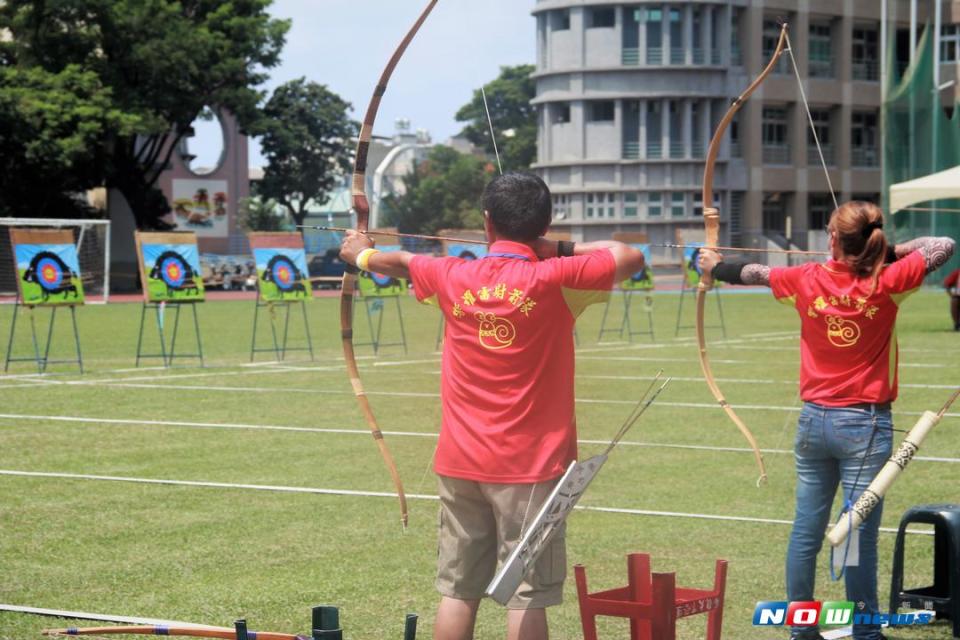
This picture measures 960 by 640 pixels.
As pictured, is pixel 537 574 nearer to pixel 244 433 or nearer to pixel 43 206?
pixel 244 433

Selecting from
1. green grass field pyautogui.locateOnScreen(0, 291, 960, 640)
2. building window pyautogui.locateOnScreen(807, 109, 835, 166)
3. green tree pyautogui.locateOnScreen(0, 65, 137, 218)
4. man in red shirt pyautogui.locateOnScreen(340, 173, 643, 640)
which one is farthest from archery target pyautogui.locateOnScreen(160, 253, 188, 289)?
building window pyautogui.locateOnScreen(807, 109, 835, 166)

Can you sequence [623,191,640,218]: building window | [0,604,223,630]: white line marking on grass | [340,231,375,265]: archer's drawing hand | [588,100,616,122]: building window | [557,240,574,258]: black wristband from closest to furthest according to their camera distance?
[557,240,574,258]: black wristband → [340,231,375,265]: archer's drawing hand → [0,604,223,630]: white line marking on grass → [588,100,616,122]: building window → [623,191,640,218]: building window

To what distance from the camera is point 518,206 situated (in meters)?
4.39

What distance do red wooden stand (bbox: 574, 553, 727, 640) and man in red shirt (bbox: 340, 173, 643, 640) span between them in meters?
0.14

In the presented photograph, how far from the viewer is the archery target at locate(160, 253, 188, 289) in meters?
20.6

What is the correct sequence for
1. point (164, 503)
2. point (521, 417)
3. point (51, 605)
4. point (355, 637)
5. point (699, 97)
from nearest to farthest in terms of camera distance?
point (521, 417) → point (355, 637) → point (51, 605) → point (164, 503) → point (699, 97)

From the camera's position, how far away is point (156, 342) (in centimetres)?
2334

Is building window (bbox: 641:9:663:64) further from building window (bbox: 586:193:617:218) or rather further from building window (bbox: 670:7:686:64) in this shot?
building window (bbox: 586:193:617:218)

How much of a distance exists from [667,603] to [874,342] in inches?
57.1

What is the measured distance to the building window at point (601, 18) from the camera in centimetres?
4912

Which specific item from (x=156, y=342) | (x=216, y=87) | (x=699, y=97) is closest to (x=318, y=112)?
(x=216, y=87)

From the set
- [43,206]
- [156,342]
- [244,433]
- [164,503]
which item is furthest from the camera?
[43,206]

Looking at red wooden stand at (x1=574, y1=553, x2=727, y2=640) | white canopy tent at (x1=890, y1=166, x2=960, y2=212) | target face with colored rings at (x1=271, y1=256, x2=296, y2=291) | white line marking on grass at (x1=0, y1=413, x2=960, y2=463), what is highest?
white canopy tent at (x1=890, y1=166, x2=960, y2=212)

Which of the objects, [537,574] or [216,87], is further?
[216,87]
